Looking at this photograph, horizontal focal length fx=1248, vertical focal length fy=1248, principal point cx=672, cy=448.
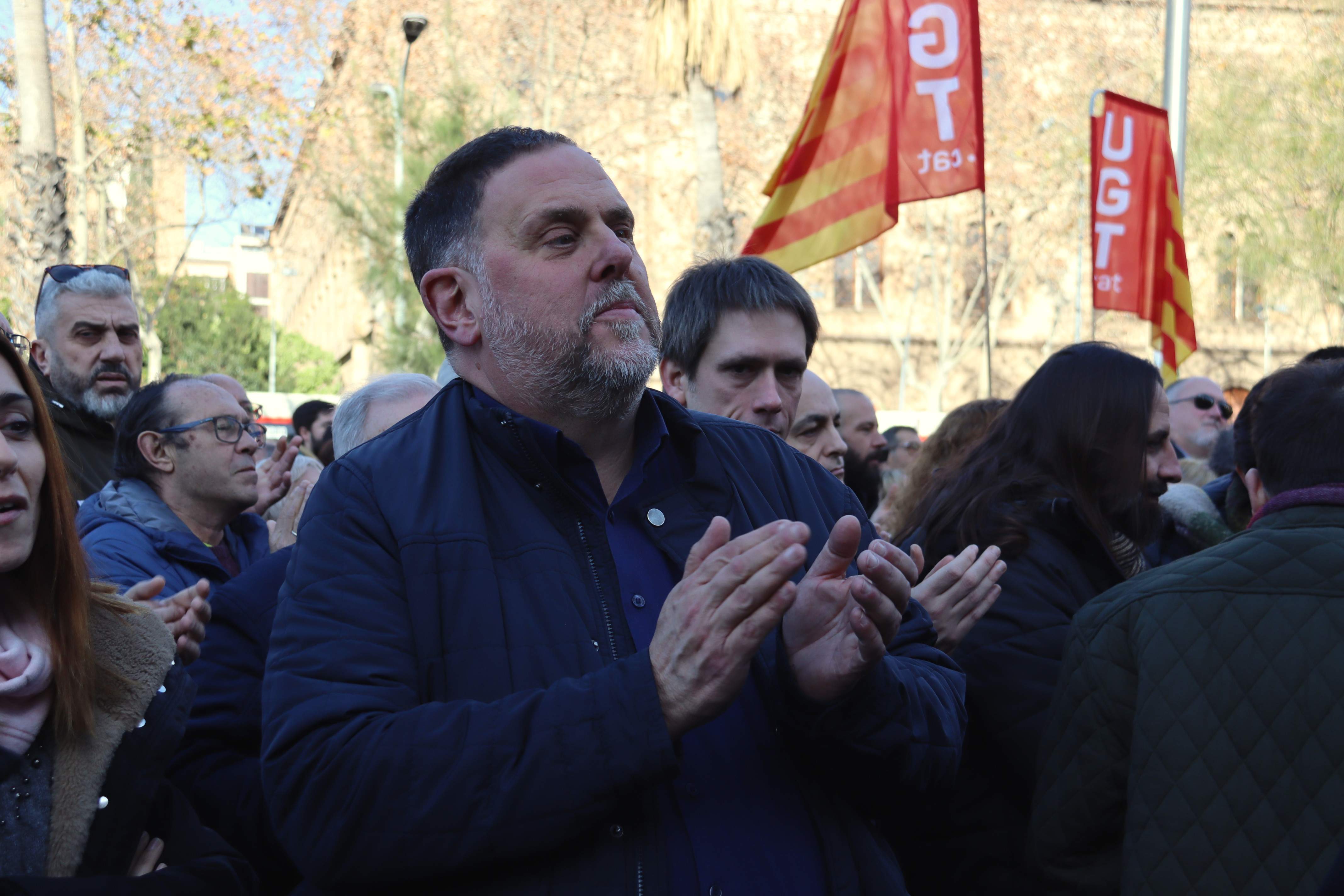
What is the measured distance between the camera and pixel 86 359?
5.25 meters

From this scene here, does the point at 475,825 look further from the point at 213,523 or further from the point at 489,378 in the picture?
the point at 213,523

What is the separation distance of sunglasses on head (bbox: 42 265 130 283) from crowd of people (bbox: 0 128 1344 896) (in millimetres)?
2785

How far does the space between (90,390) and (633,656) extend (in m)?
4.18

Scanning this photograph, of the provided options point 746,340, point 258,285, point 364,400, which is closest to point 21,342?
point 364,400

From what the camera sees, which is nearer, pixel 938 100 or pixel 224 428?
pixel 224 428

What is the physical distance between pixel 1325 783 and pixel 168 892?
2109 millimetres

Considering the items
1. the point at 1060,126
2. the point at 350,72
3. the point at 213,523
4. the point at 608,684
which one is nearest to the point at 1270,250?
the point at 1060,126

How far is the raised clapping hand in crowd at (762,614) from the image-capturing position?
5.83 feet

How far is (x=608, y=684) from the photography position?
1844 millimetres

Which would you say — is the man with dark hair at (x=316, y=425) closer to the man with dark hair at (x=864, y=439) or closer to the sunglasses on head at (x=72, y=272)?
the sunglasses on head at (x=72, y=272)

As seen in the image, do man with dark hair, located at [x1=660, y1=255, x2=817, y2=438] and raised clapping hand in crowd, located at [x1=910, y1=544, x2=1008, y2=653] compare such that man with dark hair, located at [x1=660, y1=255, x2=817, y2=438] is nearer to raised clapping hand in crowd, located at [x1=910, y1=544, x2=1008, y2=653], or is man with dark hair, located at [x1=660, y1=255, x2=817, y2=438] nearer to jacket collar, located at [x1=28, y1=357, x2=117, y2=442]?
raised clapping hand in crowd, located at [x1=910, y1=544, x2=1008, y2=653]

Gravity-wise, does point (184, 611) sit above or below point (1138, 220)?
below

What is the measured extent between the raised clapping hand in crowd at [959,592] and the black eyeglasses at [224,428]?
2.76 m

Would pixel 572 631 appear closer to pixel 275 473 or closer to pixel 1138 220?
pixel 275 473
